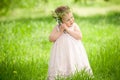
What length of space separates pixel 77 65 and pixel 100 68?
0.98m

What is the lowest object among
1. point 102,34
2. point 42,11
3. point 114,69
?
point 114,69

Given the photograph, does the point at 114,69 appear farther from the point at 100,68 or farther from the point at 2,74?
the point at 2,74

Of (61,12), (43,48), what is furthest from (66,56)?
(43,48)

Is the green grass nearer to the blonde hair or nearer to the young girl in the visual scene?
the young girl

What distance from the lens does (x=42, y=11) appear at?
17.0 m

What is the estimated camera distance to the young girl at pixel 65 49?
6.38 meters

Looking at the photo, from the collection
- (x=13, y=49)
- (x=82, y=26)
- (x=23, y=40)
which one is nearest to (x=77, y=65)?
(x=13, y=49)

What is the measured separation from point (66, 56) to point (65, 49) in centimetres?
11

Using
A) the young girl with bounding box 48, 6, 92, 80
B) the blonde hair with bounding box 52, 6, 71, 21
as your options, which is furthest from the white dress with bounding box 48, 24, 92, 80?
the blonde hair with bounding box 52, 6, 71, 21

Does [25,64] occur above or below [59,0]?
below

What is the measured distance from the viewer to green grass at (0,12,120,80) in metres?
6.95

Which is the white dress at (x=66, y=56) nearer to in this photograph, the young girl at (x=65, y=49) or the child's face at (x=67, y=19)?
the young girl at (x=65, y=49)

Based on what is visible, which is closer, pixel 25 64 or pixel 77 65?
pixel 77 65

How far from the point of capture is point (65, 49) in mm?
6391
